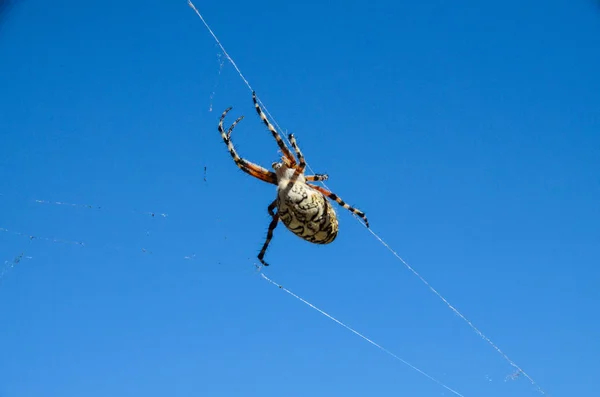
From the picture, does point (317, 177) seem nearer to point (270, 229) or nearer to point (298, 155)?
point (298, 155)

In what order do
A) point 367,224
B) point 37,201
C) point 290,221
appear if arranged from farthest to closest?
1. point 37,201
2. point 367,224
3. point 290,221

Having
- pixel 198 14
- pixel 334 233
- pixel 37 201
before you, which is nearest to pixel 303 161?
pixel 334 233

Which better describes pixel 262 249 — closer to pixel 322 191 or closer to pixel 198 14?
pixel 322 191

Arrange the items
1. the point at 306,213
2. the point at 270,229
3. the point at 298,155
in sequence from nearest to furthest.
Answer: the point at 306,213 < the point at 298,155 < the point at 270,229

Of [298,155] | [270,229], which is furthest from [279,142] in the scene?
[270,229]

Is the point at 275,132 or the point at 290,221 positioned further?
the point at 275,132

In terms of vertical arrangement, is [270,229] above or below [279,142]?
below

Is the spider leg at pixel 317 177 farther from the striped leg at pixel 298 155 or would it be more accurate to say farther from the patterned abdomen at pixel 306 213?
the patterned abdomen at pixel 306 213

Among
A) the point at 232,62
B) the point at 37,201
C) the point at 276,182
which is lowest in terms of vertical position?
the point at 37,201
